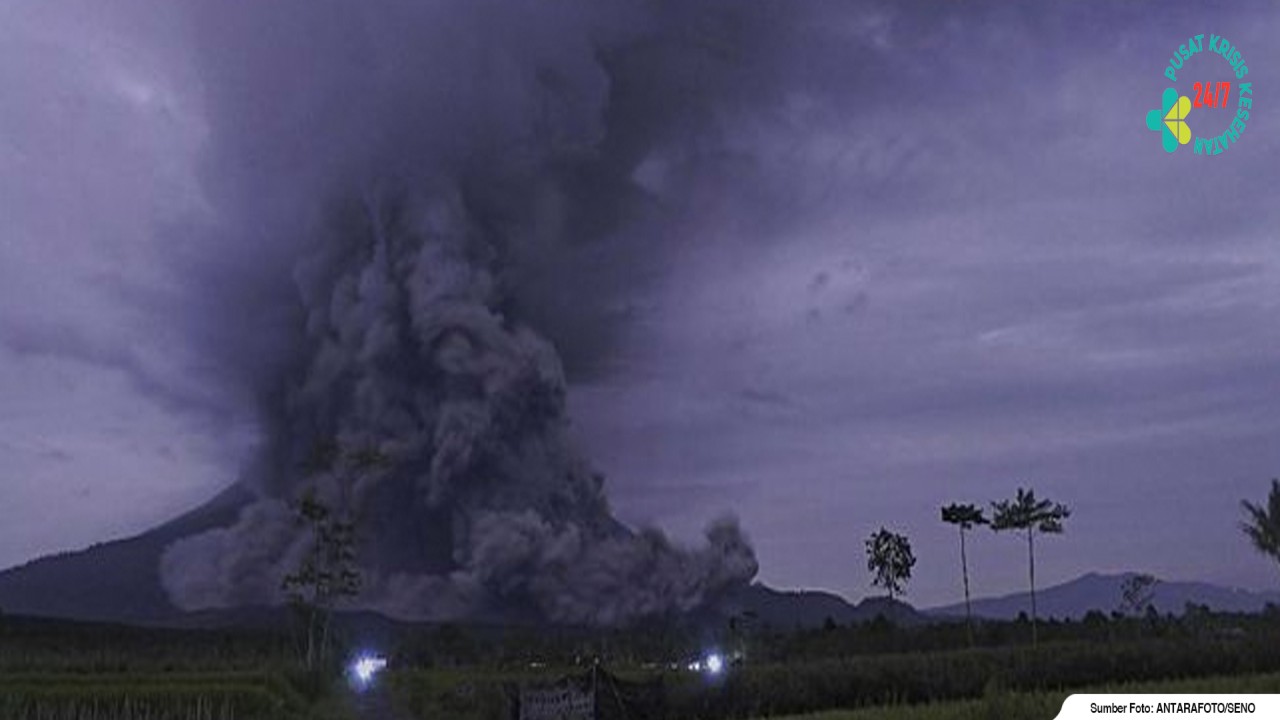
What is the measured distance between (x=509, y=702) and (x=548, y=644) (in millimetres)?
116269

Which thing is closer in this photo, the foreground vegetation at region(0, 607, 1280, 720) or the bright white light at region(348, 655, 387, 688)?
the foreground vegetation at region(0, 607, 1280, 720)

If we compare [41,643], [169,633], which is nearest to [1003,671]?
[41,643]

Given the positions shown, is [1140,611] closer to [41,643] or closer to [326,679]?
[326,679]

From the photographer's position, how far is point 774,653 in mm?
89438
